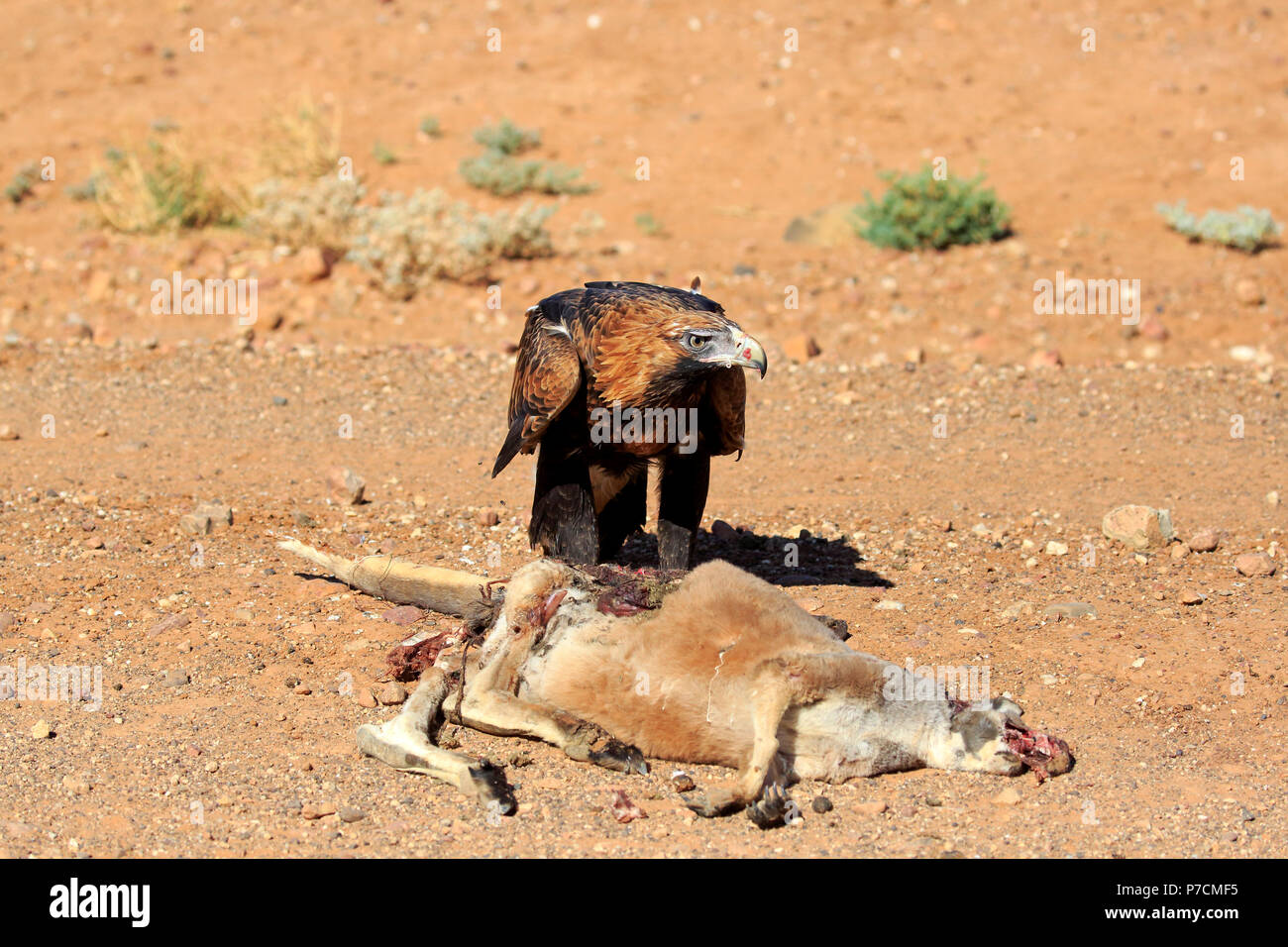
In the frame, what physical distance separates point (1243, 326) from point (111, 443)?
9505 mm

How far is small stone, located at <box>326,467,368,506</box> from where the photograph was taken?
7.85 metres

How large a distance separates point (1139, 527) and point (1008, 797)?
2964 millimetres

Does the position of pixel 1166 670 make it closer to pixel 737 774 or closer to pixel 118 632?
pixel 737 774

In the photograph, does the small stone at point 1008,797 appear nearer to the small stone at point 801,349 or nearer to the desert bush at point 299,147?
the small stone at point 801,349

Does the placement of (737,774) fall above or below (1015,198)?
below

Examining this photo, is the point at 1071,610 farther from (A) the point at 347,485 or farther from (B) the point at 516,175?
(B) the point at 516,175

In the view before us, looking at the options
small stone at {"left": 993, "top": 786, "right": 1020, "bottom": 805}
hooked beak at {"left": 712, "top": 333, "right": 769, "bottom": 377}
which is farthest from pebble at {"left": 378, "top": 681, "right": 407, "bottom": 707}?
small stone at {"left": 993, "top": 786, "right": 1020, "bottom": 805}

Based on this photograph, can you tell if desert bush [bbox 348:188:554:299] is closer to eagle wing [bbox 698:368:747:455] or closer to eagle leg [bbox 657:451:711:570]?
eagle leg [bbox 657:451:711:570]

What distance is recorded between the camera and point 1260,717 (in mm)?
5332

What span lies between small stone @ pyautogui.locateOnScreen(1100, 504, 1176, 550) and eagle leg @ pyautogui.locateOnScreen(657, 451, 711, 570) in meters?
2.53

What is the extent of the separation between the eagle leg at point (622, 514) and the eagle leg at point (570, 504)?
12.7 inches

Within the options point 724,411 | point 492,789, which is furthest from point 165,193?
point 492,789

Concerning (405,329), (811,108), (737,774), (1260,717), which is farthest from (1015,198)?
(737,774)

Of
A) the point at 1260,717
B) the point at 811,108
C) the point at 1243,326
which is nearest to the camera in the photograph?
the point at 1260,717
